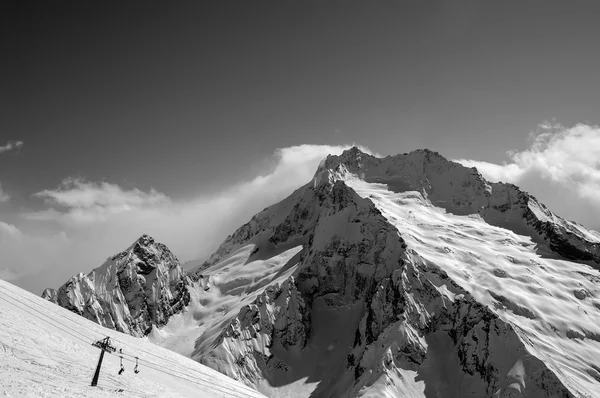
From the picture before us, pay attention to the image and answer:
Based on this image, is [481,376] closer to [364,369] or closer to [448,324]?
[448,324]

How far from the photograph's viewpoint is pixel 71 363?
4138cm

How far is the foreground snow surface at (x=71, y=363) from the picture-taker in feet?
114

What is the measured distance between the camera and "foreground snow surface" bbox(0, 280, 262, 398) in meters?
34.7

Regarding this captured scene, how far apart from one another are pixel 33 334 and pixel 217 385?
2696 cm

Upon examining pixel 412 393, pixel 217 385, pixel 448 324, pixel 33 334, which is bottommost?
pixel 412 393

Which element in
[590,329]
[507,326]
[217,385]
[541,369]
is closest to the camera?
[217,385]

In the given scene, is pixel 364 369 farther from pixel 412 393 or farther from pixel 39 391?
pixel 39 391

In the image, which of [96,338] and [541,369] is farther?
[541,369]

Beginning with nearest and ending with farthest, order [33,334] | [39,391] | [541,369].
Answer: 1. [39,391]
2. [33,334]
3. [541,369]

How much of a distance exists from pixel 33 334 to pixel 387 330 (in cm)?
17919

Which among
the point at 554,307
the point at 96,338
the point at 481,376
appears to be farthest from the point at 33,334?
the point at 554,307

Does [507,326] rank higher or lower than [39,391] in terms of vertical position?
higher

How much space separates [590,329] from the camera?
183m

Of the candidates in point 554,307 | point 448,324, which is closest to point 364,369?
point 448,324
